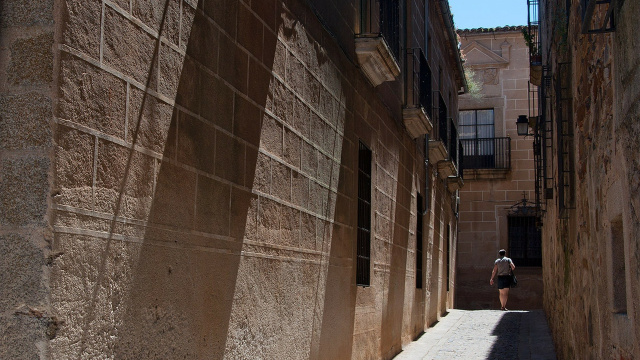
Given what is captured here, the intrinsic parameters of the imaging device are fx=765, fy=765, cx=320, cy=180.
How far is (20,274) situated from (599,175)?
3.85 m

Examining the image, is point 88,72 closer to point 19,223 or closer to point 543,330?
point 19,223

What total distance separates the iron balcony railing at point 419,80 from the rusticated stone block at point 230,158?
6.85 metres

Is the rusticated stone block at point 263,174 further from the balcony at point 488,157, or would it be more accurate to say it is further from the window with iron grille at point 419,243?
the balcony at point 488,157

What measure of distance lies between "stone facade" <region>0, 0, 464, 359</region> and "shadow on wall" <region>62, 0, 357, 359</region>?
1cm

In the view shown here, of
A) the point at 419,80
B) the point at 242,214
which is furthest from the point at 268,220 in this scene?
the point at 419,80

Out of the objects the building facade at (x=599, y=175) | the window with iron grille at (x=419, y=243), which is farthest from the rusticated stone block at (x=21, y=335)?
the window with iron grille at (x=419, y=243)

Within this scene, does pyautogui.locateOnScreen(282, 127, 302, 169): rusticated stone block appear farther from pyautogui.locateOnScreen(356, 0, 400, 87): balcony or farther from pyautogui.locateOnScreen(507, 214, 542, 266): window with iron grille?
pyautogui.locateOnScreen(507, 214, 542, 266): window with iron grille

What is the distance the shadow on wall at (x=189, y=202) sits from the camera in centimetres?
311

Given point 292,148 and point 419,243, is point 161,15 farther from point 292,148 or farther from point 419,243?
point 419,243

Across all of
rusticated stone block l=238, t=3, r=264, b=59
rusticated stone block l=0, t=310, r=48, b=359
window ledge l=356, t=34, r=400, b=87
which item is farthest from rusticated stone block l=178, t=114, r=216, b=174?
window ledge l=356, t=34, r=400, b=87

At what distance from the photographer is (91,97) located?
→ 2.91m

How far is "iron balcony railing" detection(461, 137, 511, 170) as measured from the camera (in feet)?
74.1

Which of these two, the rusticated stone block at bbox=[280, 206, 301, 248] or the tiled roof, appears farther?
the tiled roof

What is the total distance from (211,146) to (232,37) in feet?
2.41
